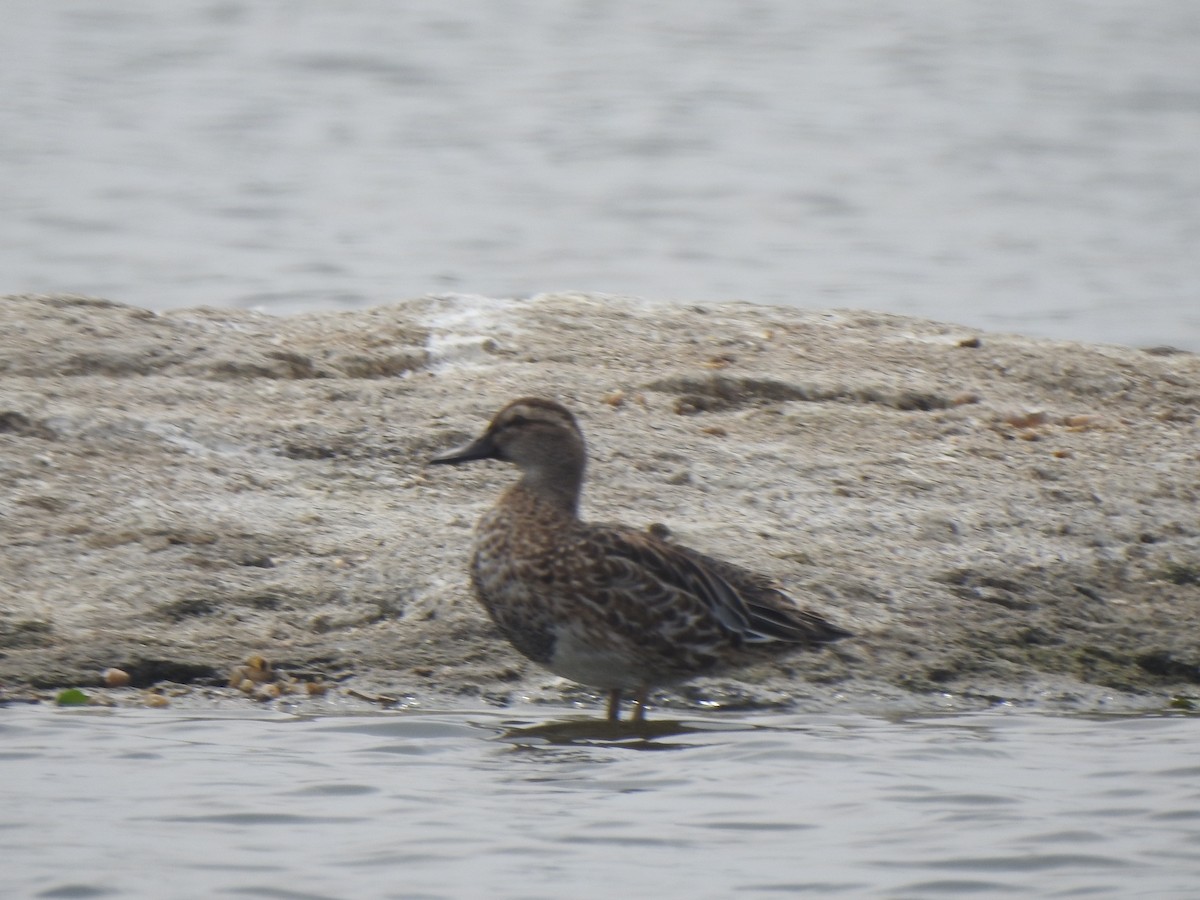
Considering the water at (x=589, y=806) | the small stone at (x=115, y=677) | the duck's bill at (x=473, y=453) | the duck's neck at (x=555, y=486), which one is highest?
the duck's bill at (x=473, y=453)

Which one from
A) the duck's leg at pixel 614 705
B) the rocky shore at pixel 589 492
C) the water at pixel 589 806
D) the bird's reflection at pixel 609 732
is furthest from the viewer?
the rocky shore at pixel 589 492

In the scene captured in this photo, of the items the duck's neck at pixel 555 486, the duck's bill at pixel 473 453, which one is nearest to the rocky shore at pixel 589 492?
the duck's bill at pixel 473 453

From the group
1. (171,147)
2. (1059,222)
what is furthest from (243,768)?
(171,147)

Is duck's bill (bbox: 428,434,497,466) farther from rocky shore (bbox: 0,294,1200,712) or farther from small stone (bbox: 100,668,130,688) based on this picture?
small stone (bbox: 100,668,130,688)

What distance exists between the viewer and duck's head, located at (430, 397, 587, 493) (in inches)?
281

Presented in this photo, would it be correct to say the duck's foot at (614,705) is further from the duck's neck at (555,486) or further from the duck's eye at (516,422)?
the duck's eye at (516,422)

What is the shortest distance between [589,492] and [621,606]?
1200 millimetres

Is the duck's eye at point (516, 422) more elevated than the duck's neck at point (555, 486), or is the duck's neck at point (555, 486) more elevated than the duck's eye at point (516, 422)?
the duck's eye at point (516, 422)

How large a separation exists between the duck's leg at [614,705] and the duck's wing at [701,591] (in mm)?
361

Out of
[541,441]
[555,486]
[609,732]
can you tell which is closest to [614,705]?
[609,732]

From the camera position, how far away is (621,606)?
6.73 meters

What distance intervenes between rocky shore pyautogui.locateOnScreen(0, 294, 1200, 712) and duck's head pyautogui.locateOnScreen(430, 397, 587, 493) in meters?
0.44

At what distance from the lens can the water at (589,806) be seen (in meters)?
5.60

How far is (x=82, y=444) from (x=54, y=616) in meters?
1.05
